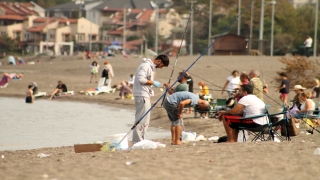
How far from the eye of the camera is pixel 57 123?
810 inches

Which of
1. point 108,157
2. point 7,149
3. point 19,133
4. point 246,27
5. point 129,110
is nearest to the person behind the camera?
point 108,157

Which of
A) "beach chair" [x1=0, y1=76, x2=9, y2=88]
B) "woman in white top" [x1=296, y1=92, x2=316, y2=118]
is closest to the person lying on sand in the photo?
"woman in white top" [x1=296, y1=92, x2=316, y2=118]

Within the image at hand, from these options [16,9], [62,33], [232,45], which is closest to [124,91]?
[232,45]

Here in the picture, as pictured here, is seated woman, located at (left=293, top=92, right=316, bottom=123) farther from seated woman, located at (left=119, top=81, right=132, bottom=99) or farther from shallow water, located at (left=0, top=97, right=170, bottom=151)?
seated woman, located at (left=119, top=81, right=132, bottom=99)

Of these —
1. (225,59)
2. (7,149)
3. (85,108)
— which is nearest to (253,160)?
(7,149)

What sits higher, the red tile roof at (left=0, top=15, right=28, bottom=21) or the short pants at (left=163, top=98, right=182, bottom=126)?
the red tile roof at (left=0, top=15, right=28, bottom=21)

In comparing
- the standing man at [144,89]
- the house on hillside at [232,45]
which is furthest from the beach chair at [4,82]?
the standing man at [144,89]

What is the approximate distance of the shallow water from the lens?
1633cm

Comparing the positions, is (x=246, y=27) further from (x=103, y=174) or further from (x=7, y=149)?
(x=103, y=174)

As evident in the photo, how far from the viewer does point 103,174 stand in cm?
859

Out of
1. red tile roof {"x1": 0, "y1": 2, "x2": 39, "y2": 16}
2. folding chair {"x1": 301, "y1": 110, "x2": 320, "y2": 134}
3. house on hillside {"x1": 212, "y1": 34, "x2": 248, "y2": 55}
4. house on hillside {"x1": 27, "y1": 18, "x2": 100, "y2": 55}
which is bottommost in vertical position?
folding chair {"x1": 301, "y1": 110, "x2": 320, "y2": 134}

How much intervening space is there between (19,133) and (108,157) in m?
7.90

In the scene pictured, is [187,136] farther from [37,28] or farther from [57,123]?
[37,28]

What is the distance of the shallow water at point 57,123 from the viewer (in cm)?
1633
